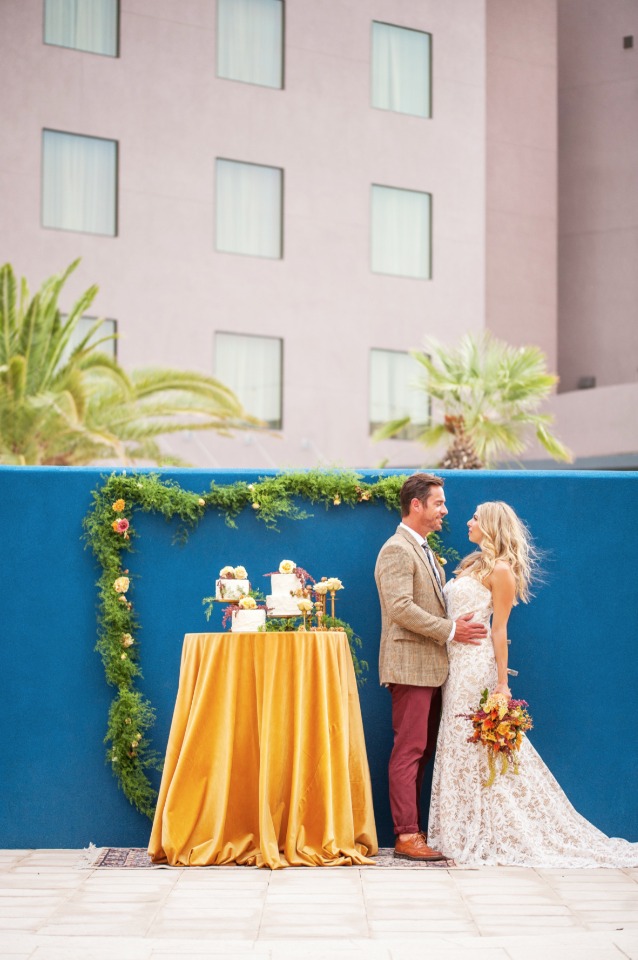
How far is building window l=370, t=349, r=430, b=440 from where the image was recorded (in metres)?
21.0

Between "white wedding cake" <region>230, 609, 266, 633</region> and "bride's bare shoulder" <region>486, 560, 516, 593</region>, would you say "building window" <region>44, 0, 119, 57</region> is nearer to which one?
"white wedding cake" <region>230, 609, 266, 633</region>

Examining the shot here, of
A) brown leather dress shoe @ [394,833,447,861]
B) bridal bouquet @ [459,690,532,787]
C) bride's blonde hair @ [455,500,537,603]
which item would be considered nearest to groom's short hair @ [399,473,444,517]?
bride's blonde hair @ [455,500,537,603]

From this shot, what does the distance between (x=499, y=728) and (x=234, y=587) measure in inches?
60.4

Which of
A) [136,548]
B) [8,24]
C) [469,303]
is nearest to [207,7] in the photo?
[8,24]

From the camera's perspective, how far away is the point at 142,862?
6.36 metres

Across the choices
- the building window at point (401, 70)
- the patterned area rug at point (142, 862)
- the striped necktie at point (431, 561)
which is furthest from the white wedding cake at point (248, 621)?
the building window at point (401, 70)

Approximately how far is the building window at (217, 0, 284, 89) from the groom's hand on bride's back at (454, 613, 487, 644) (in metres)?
15.1

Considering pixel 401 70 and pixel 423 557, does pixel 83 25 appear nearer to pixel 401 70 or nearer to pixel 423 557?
pixel 401 70

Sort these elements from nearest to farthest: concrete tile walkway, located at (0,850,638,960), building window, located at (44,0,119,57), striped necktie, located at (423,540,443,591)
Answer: concrete tile walkway, located at (0,850,638,960) < striped necktie, located at (423,540,443,591) < building window, located at (44,0,119,57)

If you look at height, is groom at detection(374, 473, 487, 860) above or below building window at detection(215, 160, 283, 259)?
below

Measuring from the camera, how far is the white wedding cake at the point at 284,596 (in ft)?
21.4

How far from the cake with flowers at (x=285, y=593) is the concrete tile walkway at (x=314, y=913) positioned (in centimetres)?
129

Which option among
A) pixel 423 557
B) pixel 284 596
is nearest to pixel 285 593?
pixel 284 596

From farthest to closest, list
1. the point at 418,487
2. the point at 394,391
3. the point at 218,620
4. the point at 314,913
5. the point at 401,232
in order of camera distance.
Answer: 1. the point at 401,232
2. the point at 394,391
3. the point at 218,620
4. the point at 418,487
5. the point at 314,913
